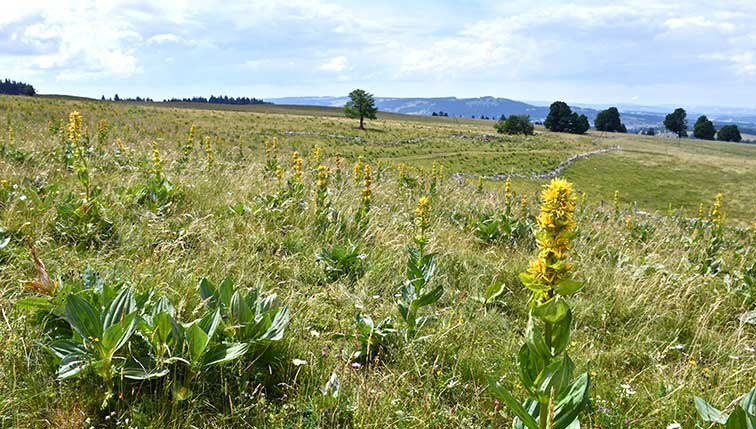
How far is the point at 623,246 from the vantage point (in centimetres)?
668

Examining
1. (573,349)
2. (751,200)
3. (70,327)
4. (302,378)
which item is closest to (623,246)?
(573,349)

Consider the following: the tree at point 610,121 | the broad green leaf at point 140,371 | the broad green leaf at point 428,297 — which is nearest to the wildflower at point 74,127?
the broad green leaf at point 140,371

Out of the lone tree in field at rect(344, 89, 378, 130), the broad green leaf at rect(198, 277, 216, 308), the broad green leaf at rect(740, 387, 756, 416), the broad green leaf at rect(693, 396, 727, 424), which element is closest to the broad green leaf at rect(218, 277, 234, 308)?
the broad green leaf at rect(198, 277, 216, 308)

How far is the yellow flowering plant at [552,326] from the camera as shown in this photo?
5.71ft

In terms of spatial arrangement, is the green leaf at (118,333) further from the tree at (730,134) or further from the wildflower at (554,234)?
the tree at (730,134)

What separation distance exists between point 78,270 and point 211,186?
355cm

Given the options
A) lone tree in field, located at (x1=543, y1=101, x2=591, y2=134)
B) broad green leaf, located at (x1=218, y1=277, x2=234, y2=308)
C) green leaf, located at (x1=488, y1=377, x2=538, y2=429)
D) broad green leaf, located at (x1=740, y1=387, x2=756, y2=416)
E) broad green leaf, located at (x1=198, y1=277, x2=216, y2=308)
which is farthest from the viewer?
lone tree in field, located at (x1=543, y1=101, x2=591, y2=134)

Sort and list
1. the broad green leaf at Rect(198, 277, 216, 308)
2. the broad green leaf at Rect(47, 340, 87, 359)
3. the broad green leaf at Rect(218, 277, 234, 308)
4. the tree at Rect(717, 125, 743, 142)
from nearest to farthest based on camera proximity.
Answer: the broad green leaf at Rect(47, 340, 87, 359) → the broad green leaf at Rect(218, 277, 234, 308) → the broad green leaf at Rect(198, 277, 216, 308) → the tree at Rect(717, 125, 743, 142)

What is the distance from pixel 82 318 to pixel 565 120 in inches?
5078

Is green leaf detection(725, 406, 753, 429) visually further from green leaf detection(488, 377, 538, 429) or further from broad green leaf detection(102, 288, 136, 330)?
broad green leaf detection(102, 288, 136, 330)

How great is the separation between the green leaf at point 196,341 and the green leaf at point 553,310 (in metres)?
1.70

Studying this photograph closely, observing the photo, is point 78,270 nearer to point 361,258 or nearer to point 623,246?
point 361,258

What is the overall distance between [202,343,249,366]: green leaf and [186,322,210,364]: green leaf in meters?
0.06

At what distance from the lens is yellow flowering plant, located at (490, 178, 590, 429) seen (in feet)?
5.71
